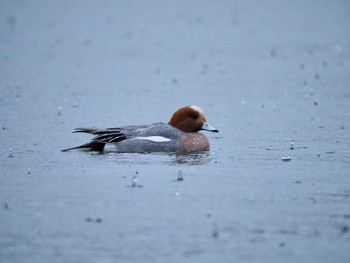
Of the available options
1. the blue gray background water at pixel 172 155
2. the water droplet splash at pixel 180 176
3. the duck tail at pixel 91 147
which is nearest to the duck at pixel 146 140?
the duck tail at pixel 91 147

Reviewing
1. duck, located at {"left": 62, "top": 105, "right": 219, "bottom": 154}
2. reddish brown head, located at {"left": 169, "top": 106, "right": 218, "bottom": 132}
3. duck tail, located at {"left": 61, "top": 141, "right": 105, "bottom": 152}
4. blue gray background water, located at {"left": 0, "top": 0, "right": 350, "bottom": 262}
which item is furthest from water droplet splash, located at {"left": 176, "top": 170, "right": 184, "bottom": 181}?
reddish brown head, located at {"left": 169, "top": 106, "right": 218, "bottom": 132}

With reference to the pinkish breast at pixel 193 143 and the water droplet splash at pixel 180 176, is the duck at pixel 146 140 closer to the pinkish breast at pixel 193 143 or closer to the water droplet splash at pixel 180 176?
the pinkish breast at pixel 193 143

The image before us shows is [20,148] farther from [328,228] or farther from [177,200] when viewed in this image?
[328,228]

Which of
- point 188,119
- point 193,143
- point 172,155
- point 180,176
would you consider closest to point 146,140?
point 172,155

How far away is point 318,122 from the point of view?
1280cm

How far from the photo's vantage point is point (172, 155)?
1084 cm

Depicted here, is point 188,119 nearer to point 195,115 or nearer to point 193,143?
point 195,115


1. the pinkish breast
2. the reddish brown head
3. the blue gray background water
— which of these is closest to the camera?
the blue gray background water

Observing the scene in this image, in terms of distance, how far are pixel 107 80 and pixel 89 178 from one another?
7.90 metres

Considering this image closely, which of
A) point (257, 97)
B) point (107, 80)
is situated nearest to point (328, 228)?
point (257, 97)

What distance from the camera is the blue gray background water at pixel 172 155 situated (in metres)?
7.26

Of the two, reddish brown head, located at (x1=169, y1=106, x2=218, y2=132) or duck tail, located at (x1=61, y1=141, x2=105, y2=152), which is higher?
reddish brown head, located at (x1=169, y1=106, x2=218, y2=132)

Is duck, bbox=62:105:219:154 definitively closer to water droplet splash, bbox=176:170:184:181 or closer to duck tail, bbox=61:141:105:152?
duck tail, bbox=61:141:105:152

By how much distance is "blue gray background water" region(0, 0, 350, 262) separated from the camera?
7.26 metres
